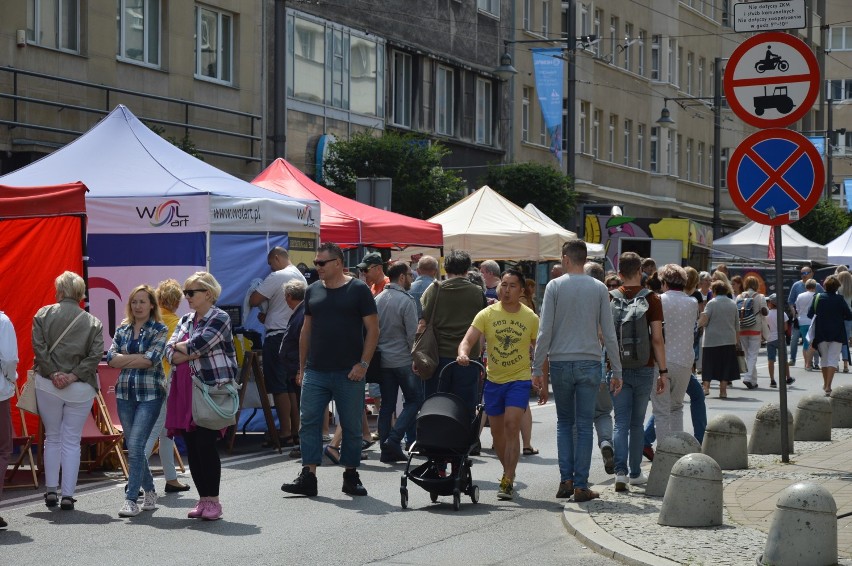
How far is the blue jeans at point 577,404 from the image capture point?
1044 cm

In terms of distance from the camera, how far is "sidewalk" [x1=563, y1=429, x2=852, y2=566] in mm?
8430

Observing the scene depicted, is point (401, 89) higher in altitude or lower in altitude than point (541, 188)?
higher

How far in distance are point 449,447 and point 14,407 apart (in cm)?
419

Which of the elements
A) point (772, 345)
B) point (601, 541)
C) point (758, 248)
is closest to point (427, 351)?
point (601, 541)

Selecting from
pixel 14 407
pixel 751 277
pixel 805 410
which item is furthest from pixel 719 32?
pixel 14 407

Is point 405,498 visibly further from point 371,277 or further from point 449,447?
point 371,277

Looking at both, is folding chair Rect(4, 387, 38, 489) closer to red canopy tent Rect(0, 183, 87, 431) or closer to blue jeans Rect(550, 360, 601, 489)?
red canopy tent Rect(0, 183, 87, 431)

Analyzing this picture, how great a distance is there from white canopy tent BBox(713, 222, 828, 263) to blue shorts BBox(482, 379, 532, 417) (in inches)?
1152

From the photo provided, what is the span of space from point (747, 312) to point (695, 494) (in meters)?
14.7

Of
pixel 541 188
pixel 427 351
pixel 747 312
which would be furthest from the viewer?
pixel 541 188

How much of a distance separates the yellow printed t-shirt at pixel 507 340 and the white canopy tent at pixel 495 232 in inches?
503

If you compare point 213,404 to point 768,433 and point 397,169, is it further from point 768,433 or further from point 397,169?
point 397,169

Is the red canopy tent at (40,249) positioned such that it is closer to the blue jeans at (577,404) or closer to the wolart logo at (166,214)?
the wolart logo at (166,214)

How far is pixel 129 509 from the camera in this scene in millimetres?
10195
